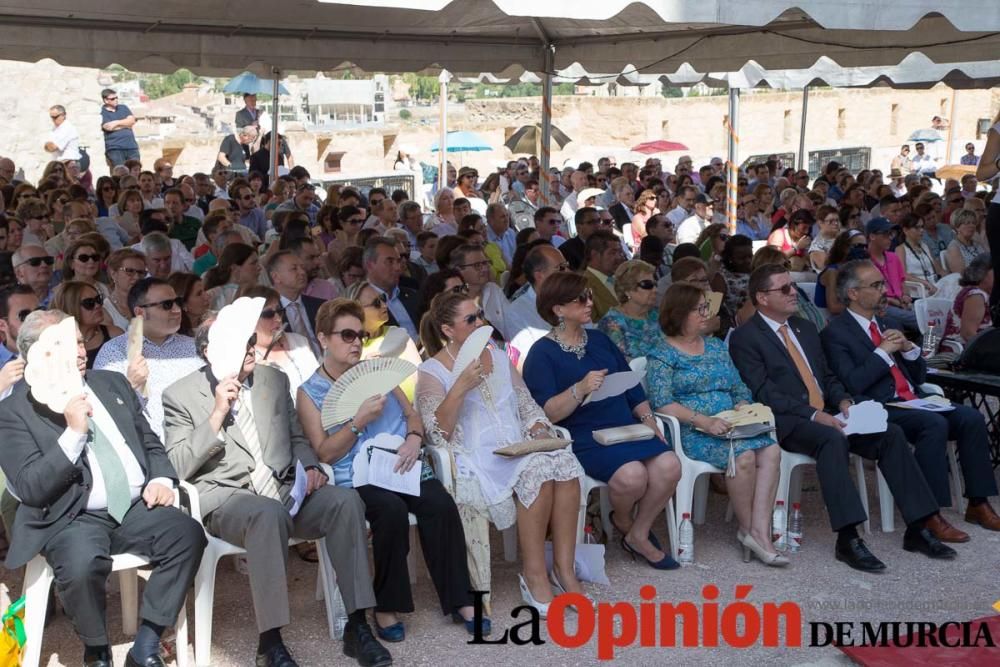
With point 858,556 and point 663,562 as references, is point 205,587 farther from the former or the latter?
point 858,556

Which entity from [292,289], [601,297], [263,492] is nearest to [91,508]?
[263,492]

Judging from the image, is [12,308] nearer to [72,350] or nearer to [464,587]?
[72,350]

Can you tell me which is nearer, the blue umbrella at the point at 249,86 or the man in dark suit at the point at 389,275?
the man in dark suit at the point at 389,275

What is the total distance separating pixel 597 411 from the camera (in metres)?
4.83

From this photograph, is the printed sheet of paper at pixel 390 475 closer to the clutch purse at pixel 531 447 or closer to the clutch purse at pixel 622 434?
the clutch purse at pixel 531 447

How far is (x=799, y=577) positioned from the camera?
466 centimetres

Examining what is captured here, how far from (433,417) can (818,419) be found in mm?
1725

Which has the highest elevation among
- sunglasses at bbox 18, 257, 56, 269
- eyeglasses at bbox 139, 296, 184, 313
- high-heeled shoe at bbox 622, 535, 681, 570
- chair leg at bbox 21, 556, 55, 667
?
sunglasses at bbox 18, 257, 56, 269

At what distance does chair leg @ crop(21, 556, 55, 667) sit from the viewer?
3.61 metres

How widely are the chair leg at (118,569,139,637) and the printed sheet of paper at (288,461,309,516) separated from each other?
62 cm

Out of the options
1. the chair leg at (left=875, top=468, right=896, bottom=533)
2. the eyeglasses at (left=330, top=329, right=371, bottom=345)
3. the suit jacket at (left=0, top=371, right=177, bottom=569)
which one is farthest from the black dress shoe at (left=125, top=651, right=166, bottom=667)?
the chair leg at (left=875, top=468, right=896, bottom=533)

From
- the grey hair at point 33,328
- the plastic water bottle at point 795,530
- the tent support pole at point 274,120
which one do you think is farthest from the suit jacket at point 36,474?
the tent support pole at point 274,120

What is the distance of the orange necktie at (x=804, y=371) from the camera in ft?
17.1

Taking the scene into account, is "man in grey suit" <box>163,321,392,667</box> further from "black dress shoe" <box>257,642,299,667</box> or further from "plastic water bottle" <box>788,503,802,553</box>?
"plastic water bottle" <box>788,503,802,553</box>
